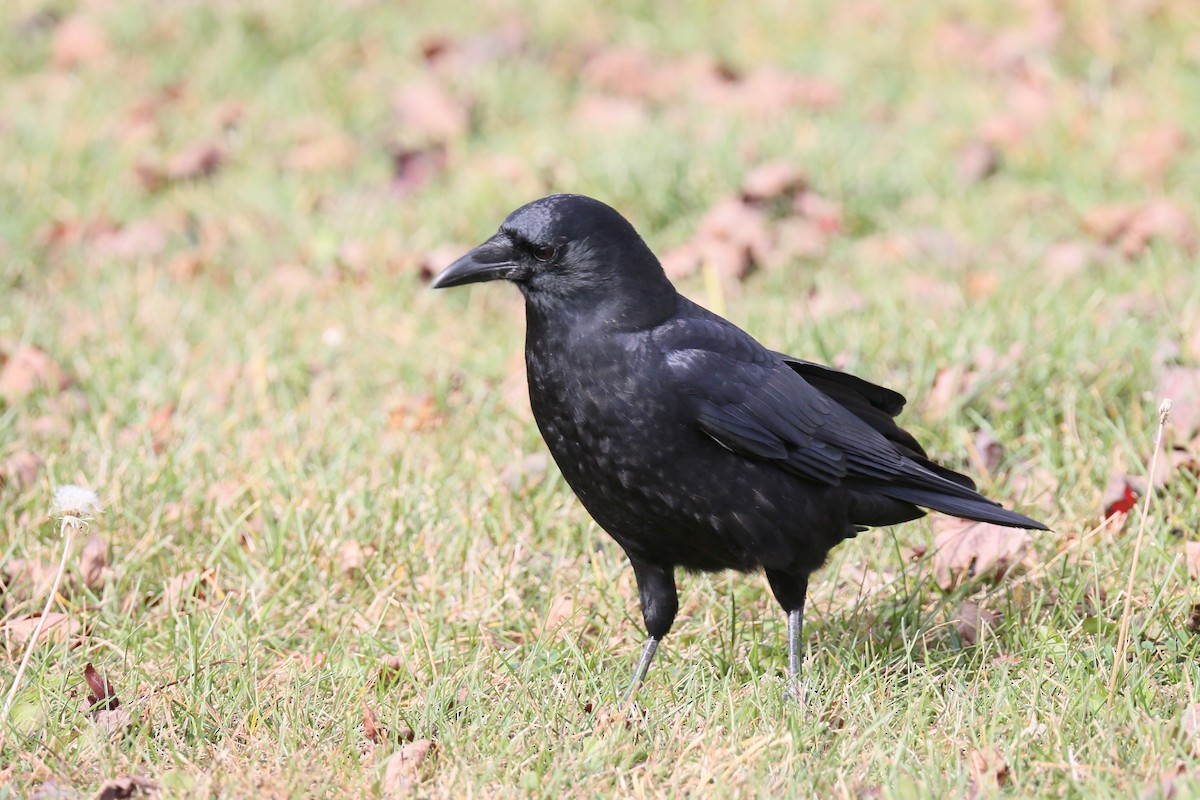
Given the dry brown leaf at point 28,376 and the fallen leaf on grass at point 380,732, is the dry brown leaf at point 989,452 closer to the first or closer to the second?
the fallen leaf on grass at point 380,732

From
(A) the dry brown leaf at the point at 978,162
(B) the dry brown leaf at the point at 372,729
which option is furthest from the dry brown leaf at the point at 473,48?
(B) the dry brown leaf at the point at 372,729

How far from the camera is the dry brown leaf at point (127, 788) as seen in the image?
256 cm

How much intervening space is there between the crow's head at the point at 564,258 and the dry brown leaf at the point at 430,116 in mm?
3532

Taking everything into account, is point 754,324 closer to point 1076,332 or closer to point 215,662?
point 1076,332

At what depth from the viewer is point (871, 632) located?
3.33 m

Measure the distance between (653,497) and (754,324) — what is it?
1918 millimetres

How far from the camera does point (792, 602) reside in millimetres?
3205

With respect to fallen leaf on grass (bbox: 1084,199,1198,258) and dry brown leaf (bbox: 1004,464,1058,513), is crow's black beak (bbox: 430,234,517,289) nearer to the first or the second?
dry brown leaf (bbox: 1004,464,1058,513)

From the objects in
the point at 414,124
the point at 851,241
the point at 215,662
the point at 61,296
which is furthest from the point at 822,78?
the point at 215,662

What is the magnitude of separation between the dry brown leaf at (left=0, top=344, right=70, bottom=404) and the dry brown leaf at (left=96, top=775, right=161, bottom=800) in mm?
2109

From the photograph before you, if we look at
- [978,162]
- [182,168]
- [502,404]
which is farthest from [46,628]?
[978,162]

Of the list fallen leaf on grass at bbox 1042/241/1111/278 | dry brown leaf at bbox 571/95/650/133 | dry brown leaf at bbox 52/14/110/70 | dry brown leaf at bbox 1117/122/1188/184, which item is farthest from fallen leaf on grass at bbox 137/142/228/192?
dry brown leaf at bbox 1117/122/1188/184

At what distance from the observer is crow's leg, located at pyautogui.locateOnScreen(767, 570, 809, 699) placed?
3.18 m

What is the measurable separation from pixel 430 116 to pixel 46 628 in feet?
12.8
